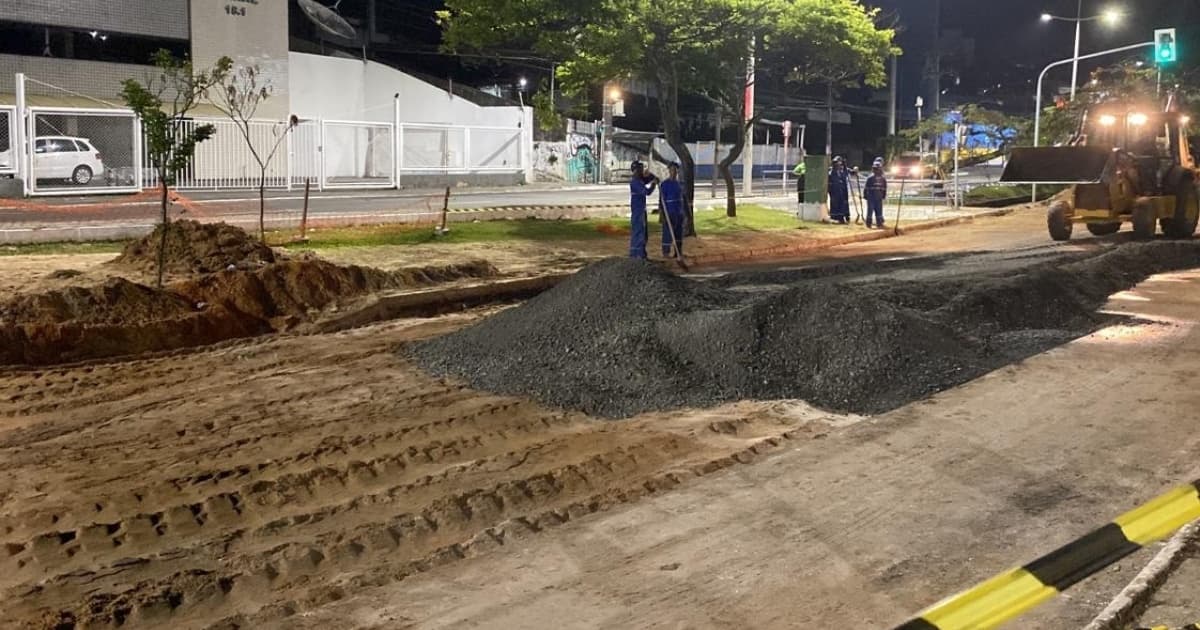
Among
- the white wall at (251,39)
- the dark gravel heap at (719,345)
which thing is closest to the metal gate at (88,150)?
the white wall at (251,39)

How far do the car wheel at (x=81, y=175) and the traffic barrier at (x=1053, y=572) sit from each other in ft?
85.0

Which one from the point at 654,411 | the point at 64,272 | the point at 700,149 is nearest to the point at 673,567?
the point at 654,411

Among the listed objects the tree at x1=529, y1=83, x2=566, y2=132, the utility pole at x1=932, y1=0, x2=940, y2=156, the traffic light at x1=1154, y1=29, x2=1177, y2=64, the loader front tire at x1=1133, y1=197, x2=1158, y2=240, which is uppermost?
the utility pole at x1=932, y1=0, x2=940, y2=156

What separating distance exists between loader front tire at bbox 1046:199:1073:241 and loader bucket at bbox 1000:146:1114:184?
4.45ft

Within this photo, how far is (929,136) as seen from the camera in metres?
54.6

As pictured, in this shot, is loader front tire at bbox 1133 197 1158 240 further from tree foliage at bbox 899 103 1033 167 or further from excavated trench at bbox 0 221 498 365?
tree foliage at bbox 899 103 1033 167

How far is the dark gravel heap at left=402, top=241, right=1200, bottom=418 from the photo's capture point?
8844mm

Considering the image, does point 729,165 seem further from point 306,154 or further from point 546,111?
point 306,154

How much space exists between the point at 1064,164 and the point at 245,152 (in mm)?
20426

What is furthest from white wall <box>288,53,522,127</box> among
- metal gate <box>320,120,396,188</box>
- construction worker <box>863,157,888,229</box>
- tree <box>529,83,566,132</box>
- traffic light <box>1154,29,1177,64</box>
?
traffic light <box>1154,29,1177,64</box>

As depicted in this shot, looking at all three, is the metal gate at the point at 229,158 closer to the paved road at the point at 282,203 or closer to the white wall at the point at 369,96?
the paved road at the point at 282,203

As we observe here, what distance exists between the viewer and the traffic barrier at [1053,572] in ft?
9.62

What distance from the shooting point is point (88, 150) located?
2552cm

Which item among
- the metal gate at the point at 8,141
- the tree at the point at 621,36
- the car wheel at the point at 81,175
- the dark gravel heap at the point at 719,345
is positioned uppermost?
the tree at the point at 621,36
